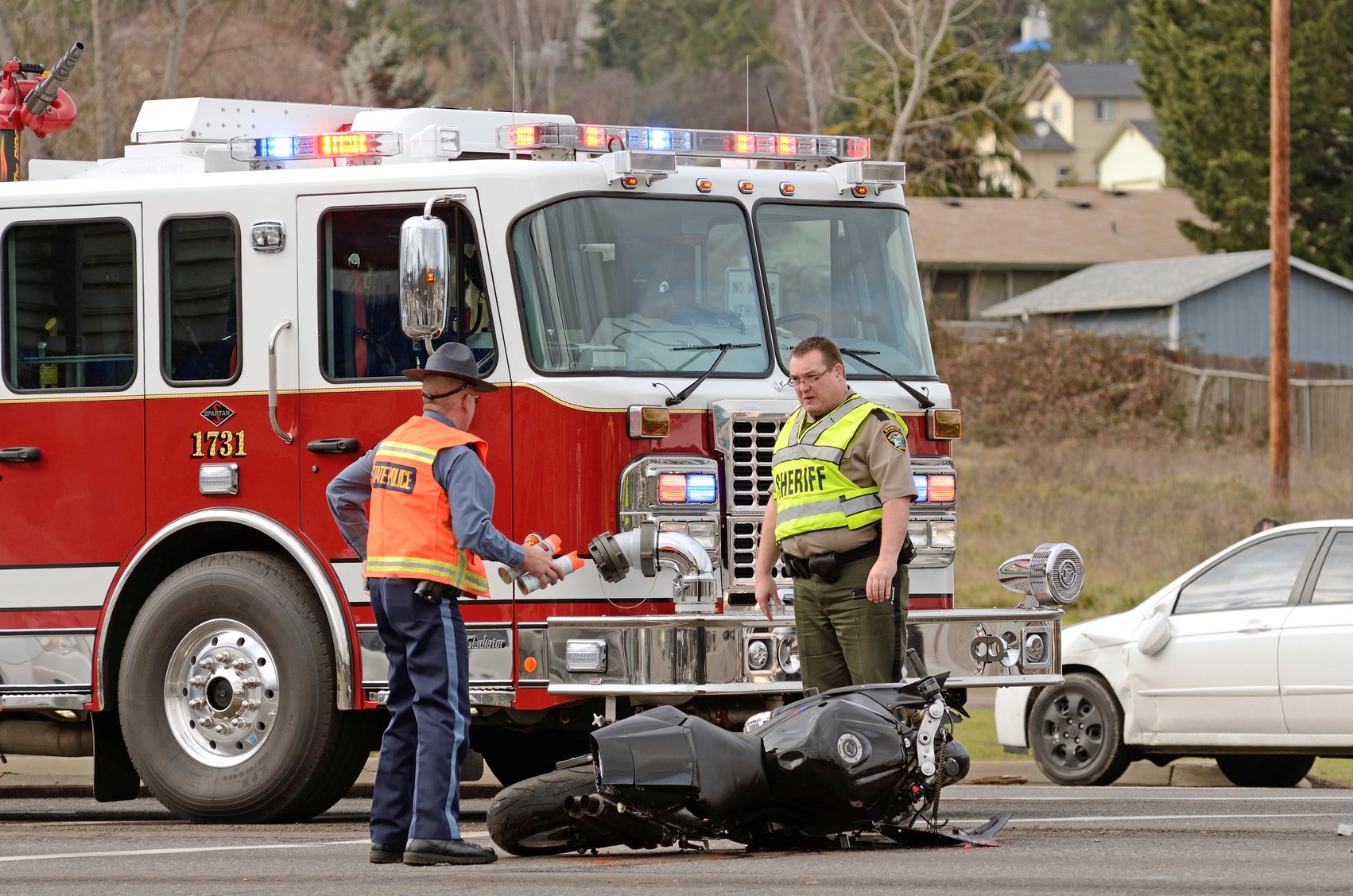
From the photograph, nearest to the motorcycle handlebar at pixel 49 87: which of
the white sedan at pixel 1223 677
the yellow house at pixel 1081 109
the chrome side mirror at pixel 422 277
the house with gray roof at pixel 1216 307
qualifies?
the chrome side mirror at pixel 422 277

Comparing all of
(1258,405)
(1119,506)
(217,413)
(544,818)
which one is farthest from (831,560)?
(1258,405)

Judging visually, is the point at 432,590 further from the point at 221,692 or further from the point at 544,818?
the point at 221,692

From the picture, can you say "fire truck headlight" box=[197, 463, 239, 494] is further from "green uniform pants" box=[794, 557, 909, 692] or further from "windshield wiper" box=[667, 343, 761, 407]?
"green uniform pants" box=[794, 557, 909, 692]

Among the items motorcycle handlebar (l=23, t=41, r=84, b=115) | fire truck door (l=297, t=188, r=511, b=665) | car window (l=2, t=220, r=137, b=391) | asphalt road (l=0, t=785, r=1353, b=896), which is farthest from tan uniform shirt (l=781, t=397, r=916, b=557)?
motorcycle handlebar (l=23, t=41, r=84, b=115)

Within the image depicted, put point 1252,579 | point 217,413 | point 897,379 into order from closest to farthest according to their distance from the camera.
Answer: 1. point 217,413
2. point 897,379
3. point 1252,579

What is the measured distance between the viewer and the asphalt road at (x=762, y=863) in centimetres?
623

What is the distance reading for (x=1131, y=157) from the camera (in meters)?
95.4

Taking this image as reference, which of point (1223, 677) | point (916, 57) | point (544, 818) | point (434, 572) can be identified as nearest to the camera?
point (434, 572)

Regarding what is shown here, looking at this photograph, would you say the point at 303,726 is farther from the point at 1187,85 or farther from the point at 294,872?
the point at 1187,85

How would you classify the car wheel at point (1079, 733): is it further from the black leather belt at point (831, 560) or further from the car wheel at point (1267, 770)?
the black leather belt at point (831, 560)

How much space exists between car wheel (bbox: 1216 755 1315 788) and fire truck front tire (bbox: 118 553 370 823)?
18.8 feet

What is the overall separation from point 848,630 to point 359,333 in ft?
8.00

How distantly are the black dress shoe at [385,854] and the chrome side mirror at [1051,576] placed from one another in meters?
2.78

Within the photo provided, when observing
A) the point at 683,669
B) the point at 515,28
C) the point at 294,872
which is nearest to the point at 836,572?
the point at 683,669
